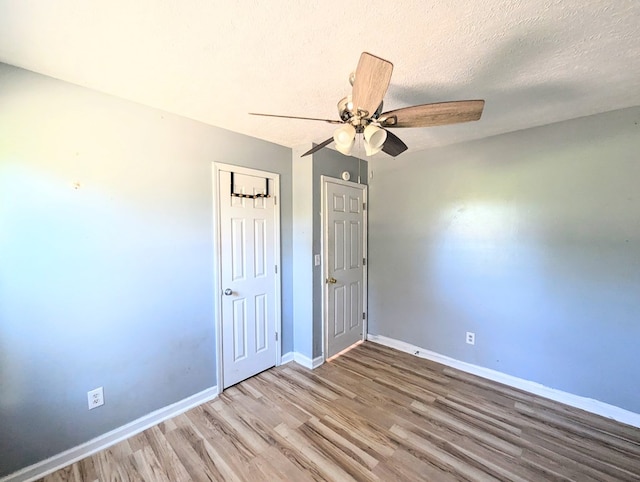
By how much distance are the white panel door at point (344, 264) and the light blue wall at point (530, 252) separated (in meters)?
0.41

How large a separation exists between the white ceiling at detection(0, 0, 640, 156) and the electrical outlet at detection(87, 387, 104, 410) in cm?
201

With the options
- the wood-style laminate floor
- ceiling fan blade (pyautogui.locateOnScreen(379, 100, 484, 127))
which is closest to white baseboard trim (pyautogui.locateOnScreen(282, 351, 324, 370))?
the wood-style laminate floor

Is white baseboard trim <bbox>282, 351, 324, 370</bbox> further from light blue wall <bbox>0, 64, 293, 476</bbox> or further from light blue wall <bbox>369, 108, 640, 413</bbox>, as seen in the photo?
light blue wall <bbox>369, 108, 640, 413</bbox>

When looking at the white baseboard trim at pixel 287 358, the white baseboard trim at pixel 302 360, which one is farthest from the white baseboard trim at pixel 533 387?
the white baseboard trim at pixel 287 358

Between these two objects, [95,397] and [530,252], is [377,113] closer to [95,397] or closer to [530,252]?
[530,252]

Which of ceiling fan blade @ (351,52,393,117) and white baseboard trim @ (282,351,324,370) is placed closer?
ceiling fan blade @ (351,52,393,117)

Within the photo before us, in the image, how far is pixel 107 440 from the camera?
5.93 feet

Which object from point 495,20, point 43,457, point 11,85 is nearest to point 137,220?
point 11,85

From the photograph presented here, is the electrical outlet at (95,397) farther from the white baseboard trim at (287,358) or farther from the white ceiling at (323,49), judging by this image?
the white ceiling at (323,49)

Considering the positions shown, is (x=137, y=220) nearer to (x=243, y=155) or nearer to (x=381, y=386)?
(x=243, y=155)

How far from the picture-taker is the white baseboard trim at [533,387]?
203 centimetres

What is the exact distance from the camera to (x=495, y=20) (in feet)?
3.76

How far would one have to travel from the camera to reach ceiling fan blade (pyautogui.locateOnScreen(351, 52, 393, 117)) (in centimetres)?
101

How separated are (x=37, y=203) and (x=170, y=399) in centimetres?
166
